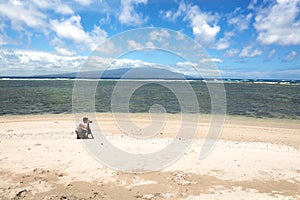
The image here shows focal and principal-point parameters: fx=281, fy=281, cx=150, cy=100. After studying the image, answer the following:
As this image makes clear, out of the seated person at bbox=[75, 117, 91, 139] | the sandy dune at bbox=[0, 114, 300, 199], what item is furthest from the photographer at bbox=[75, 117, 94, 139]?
the sandy dune at bbox=[0, 114, 300, 199]

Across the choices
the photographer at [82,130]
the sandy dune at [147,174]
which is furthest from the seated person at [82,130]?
the sandy dune at [147,174]

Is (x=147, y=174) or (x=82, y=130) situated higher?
(x=82, y=130)

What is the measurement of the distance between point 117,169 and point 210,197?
4.32 meters

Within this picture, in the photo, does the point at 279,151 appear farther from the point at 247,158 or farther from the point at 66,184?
the point at 66,184

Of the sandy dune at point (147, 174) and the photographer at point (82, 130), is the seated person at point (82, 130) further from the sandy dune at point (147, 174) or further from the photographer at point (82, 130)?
the sandy dune at point (147, 174)

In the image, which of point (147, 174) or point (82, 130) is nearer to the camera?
point (147, 174)

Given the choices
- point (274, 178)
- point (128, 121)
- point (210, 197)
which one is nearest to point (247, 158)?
point (274, 178)

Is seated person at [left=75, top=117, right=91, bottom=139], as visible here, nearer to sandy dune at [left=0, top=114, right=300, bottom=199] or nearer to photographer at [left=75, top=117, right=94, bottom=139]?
photographer at [left=75, top=117, right=94, bottom=139]

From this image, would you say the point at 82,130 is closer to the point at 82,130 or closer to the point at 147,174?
the point at 82,130

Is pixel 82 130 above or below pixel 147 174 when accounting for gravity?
above

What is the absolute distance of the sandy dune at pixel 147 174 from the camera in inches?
402

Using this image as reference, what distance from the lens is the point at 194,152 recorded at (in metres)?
15.3

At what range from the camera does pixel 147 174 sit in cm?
1191

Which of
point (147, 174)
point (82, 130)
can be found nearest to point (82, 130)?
point (82, 130)
